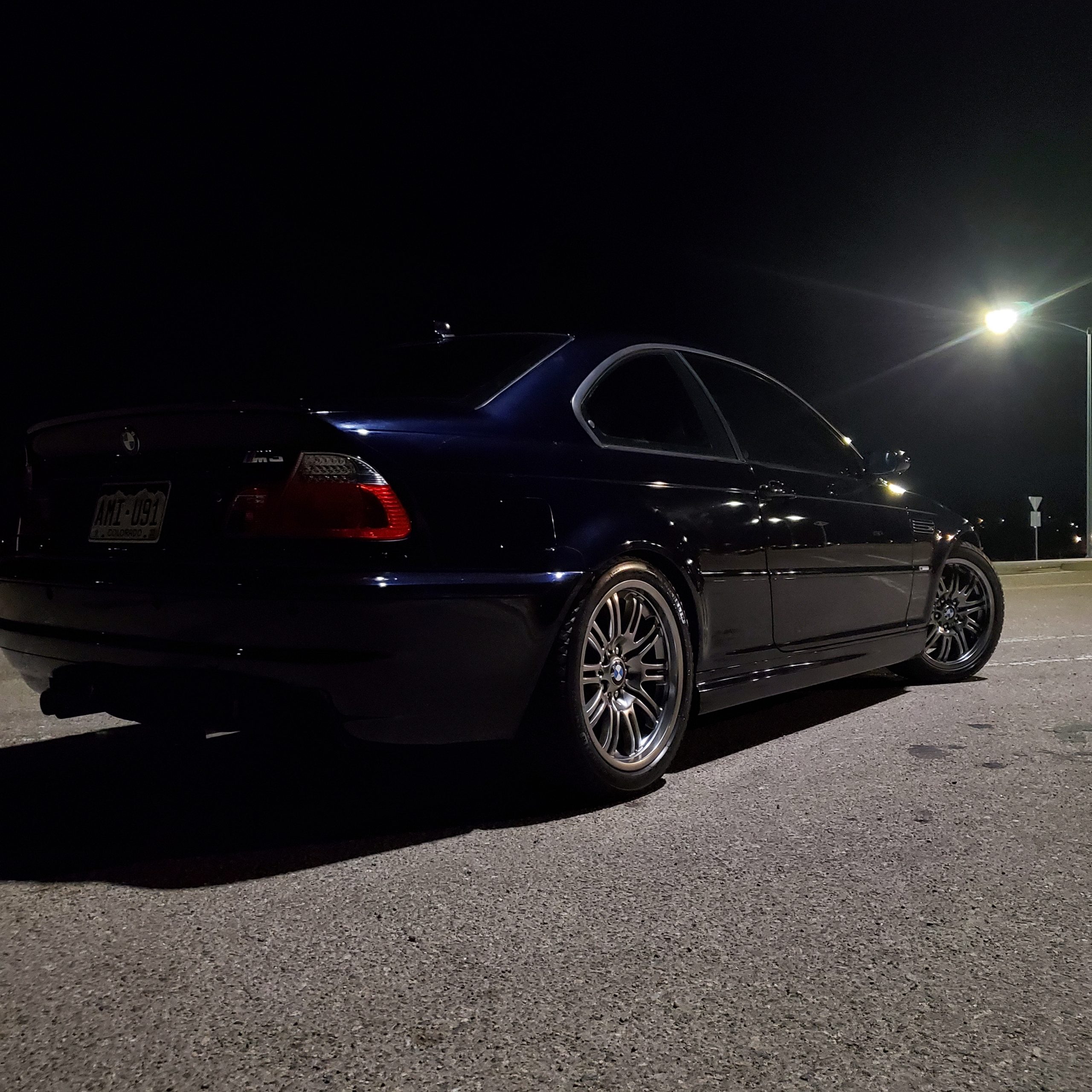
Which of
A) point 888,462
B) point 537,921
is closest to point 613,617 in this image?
point 537,921

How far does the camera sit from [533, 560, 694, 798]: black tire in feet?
11.2

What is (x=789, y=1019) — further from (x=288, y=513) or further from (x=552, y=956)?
(x=288, y=513)

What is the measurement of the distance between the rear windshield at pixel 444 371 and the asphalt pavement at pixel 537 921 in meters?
1.18

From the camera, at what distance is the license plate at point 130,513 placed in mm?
3195

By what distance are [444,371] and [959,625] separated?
3592mm

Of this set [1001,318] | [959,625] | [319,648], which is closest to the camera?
[319,648]

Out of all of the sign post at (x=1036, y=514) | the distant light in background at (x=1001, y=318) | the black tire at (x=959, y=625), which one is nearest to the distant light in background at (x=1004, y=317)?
the distant light in background at (x=1001, y=318)

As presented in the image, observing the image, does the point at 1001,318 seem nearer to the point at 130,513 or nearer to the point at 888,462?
the point at 888,462

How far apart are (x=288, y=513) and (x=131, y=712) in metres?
0.74

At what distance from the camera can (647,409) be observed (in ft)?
13.7

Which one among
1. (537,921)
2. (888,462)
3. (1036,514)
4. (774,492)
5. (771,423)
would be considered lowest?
(537,921)

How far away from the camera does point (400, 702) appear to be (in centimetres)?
302

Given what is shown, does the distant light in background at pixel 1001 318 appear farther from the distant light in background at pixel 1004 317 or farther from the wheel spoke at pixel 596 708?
the wheel spoke at pixel 596 708

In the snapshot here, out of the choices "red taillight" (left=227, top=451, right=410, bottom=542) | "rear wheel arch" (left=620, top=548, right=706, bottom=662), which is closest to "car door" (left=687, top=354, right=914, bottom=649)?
"rear wheel arch" (left=620, top=548, right=706, bottom=662)
